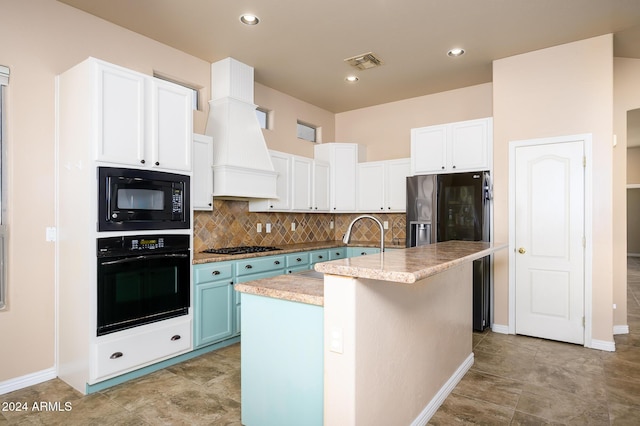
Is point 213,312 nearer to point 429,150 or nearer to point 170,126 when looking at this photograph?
point 170,126

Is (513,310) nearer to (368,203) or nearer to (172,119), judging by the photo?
(368,203)

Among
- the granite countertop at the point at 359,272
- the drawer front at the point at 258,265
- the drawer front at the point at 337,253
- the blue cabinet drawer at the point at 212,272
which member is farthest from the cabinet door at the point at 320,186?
the granite countertop at the point at 359,272

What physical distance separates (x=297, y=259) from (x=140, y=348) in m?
1.99

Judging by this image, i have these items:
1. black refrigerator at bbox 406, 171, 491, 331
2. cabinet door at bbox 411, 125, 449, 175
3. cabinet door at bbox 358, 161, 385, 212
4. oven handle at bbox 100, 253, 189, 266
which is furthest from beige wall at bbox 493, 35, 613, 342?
oven handle at bbox 100, 253, 189, 266

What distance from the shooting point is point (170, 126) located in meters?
3.18

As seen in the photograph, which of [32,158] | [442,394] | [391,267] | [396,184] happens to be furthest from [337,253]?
[391,267]

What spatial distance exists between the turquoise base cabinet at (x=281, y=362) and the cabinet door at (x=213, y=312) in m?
1.39

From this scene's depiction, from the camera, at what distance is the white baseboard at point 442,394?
7.54 ft

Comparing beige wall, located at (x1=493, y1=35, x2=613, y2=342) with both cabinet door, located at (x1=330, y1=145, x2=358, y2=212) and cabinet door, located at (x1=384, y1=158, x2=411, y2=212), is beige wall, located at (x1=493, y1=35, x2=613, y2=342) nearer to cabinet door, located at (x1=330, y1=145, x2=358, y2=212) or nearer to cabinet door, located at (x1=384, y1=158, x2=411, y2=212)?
cabinet door, located at (x1=384, y1=158, x2=411, y2=212)

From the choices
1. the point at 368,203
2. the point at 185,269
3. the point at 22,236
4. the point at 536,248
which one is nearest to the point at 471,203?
the point at 536,248

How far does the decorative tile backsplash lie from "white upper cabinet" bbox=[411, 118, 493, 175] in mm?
1134

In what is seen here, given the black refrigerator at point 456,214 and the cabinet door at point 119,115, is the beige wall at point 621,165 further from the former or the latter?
the cabinet door at point 119,115

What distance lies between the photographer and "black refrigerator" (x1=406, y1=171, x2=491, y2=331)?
4.10 metres

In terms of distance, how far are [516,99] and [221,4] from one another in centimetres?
314
